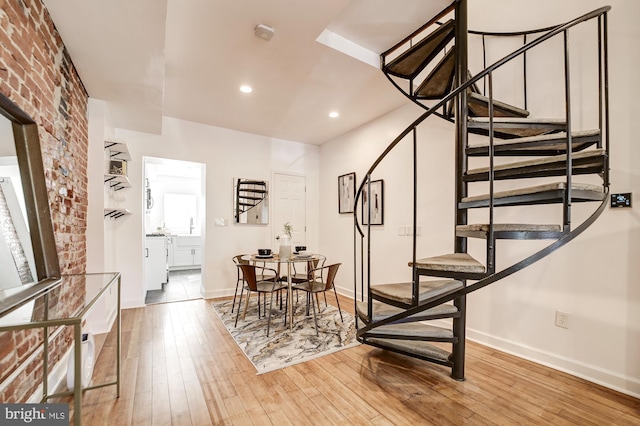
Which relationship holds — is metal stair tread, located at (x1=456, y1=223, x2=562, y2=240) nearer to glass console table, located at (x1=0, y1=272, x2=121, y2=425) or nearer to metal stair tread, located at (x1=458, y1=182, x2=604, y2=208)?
metal stair tread, located at (x1=458, y1=182, x2=604, y2=208)

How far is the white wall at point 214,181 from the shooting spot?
12.8ft

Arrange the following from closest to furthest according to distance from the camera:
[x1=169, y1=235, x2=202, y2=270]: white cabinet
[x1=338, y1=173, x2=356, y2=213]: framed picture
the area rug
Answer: the area rug, [x1=338, y1=173, x2=356, y2=213]: framed picture, [x1=169, y1=235, x2=202, y2=270]: white cabinet

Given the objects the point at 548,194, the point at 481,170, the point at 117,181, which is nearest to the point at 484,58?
the point at 481,170

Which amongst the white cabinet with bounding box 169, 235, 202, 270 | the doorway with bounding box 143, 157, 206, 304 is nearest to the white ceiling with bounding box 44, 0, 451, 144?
the doorway with bounding box 143, 157, 206, 304

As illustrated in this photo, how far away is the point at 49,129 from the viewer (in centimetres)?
188

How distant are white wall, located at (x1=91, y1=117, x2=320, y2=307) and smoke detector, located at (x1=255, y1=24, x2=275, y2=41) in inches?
101

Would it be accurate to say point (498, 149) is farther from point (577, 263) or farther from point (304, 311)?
point (304, 311)

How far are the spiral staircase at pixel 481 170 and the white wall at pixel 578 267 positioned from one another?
0.11 metres

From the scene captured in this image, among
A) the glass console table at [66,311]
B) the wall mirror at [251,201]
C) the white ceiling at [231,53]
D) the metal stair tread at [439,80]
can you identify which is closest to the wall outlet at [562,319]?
the metal stair tread at [439,80]

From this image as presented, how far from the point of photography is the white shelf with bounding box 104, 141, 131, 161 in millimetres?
3109

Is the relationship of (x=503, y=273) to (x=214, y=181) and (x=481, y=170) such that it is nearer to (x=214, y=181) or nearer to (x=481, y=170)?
(x=481, y=170)

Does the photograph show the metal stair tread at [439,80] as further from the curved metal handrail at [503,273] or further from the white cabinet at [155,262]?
the white cabinet at [155,262]

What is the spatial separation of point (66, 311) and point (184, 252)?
6.62 m

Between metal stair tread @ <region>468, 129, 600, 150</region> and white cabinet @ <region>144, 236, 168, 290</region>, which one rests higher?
metal stair tread @ <region>468, 129, 600, 150</region>
